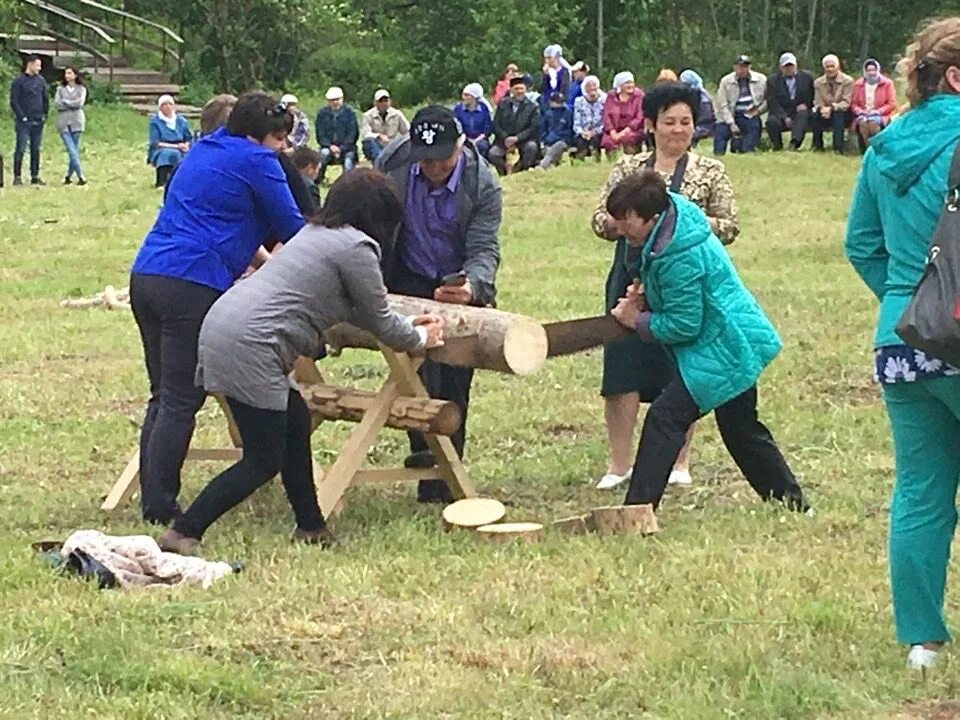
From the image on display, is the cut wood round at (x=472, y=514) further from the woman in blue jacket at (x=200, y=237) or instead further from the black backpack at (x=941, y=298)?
the black backpack at (x=941, y=298)

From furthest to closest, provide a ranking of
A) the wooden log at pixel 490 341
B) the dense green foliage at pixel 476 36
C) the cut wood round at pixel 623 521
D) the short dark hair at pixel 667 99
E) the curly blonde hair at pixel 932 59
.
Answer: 1. the dense green foliage at pixel 476 36
2. the short dark hair at pixel 667 99
3. the wooden log at pixel 490 341
4. the cut wood round at pixel 623 521
5. the curly blonde hair at pixel 932 59

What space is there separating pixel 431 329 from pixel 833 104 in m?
→ 20.4

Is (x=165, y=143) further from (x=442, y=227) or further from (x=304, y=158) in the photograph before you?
(x=442, y=227)

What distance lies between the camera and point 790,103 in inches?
1073

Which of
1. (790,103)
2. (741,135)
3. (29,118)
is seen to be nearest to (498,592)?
(741,135)

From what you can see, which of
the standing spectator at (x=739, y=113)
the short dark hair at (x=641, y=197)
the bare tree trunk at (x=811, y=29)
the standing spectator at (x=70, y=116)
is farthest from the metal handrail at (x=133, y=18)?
the short dark hair at (x=641, y=197)

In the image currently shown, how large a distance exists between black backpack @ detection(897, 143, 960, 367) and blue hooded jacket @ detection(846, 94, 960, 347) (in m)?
0.25

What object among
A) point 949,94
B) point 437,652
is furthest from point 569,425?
point 949,94

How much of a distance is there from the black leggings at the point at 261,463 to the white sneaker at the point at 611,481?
184cm

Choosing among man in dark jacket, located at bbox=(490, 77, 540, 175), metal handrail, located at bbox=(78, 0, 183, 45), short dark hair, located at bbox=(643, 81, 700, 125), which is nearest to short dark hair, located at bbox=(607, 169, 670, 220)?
short dark hair, located at bbox=(643, 81, 700, 125)

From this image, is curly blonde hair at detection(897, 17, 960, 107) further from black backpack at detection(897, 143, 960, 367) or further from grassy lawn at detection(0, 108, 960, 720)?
grassy lawn at detection(0, 108, 960, 720)

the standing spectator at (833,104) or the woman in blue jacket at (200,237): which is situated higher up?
the woman in blue jacket at (200,237)

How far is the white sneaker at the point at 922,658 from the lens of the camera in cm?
526

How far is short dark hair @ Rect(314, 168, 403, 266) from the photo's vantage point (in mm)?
6828
